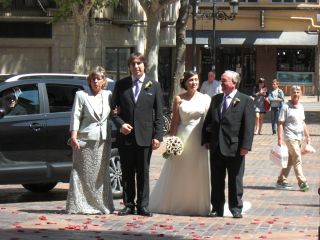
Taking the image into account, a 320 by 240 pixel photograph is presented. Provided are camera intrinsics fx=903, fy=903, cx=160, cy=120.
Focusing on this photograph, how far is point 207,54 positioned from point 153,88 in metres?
42.7

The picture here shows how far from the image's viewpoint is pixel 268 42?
169 ft

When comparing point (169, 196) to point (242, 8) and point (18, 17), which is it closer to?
point (18, 17)

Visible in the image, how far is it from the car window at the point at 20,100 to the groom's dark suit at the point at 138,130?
5.50 feet

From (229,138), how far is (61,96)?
9.28 ft

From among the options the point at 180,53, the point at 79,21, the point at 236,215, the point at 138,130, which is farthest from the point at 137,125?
the point at 180,53

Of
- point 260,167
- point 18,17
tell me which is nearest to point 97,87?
point 260,167

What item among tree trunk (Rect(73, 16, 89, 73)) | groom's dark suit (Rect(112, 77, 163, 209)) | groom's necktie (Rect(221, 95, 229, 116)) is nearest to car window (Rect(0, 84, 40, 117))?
groom's dark suit (Rect(112, 77, 163, 209))

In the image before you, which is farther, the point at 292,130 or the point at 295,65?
the point at 295,65

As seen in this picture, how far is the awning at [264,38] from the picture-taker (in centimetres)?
5156

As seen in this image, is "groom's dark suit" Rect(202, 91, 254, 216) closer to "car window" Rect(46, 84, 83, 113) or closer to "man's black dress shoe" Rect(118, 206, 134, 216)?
"man's black dress shoe" Rect(118, 206, 134, 216)

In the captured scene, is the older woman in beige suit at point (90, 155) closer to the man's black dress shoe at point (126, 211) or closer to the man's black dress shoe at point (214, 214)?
the man's black dress shoe at point (126, 211)

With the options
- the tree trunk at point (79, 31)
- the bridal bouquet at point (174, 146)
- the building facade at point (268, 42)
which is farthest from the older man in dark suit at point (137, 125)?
the building facade at point (268, 42)

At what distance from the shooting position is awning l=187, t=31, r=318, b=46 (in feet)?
169

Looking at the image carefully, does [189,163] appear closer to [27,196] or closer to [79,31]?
[27,196]
